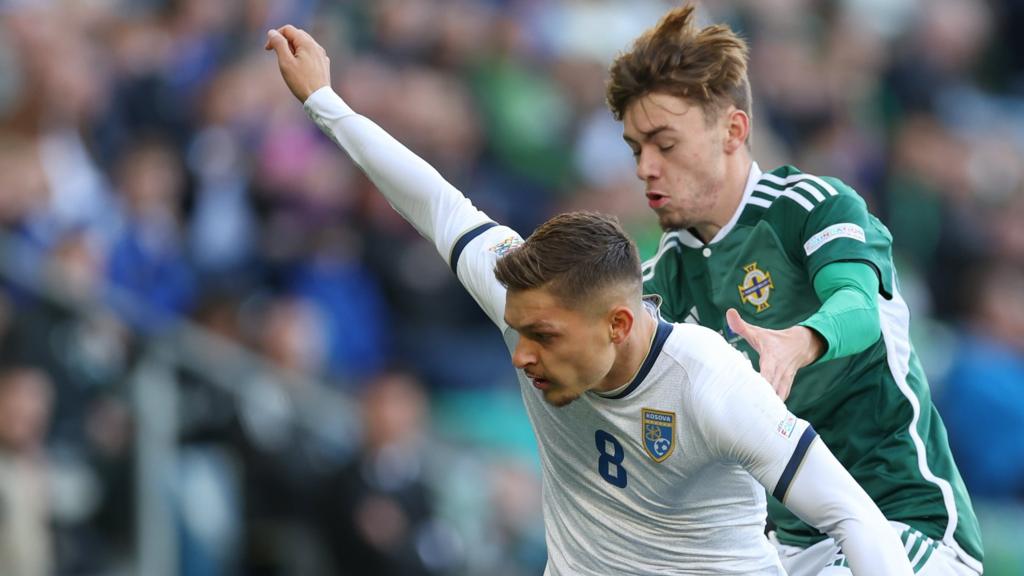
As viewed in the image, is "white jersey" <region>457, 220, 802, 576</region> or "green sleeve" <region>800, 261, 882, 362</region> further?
"green sleeve" <region>800, 261, 882, 362</region>

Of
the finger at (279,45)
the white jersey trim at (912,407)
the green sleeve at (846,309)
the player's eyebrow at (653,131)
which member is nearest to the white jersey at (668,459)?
the green sleeve at (846,309)

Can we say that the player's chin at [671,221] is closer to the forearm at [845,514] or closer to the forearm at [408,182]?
the forearm at [408,182]

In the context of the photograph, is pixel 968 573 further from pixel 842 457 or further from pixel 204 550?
pixel 204 550

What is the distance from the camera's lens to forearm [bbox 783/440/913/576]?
3.61 meters

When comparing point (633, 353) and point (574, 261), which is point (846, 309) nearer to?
point (633, 353)

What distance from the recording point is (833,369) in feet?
14.5

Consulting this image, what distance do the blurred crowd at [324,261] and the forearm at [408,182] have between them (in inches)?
136

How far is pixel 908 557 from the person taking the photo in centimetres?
427

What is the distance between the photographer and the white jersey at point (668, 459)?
3664 mm

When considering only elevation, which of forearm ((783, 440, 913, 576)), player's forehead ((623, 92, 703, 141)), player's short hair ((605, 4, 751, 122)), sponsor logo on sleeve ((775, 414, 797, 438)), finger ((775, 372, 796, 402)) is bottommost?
forearm ((783, 440, 913, 576))

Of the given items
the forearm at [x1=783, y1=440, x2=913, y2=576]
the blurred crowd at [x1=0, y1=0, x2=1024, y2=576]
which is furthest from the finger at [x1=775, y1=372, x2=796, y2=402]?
the blurred crowd at [x1=0, y1=0, x2=1024, y2=576]

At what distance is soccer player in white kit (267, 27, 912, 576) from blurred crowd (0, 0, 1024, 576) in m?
4.01

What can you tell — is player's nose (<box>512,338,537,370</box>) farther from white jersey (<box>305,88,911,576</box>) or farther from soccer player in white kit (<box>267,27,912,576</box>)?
white jersey (<box>305,88,911,576</box>)

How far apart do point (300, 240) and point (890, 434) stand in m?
5.18
